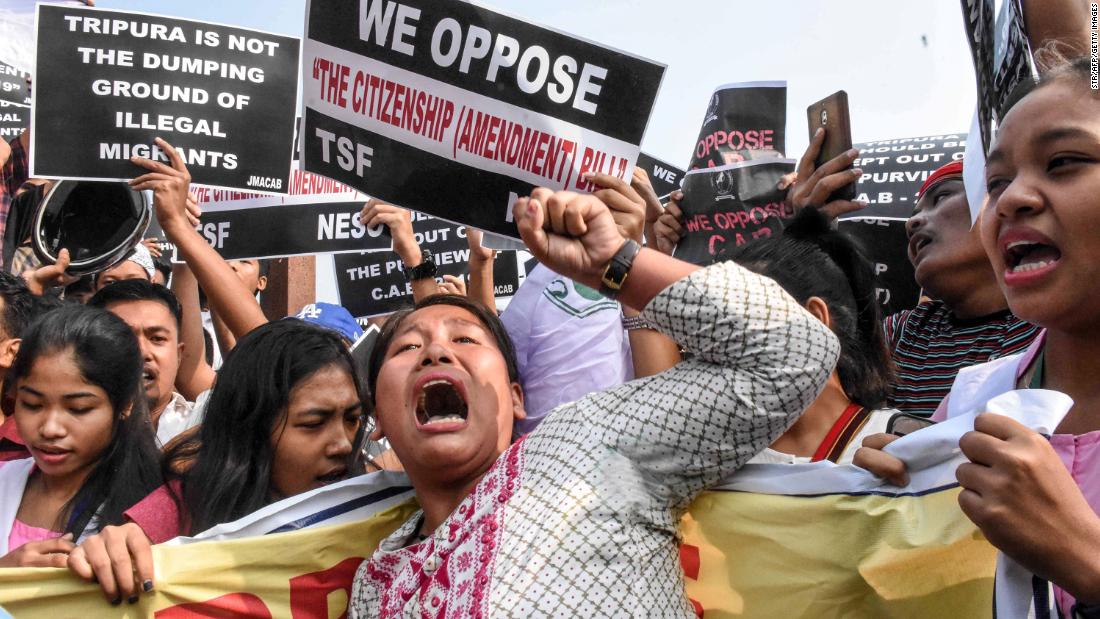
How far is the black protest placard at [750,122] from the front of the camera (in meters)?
3.69

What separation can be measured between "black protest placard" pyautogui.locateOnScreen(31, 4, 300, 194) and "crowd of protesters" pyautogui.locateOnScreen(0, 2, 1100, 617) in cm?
28

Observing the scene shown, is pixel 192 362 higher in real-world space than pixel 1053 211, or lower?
lower

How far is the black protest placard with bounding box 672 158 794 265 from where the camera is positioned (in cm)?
350

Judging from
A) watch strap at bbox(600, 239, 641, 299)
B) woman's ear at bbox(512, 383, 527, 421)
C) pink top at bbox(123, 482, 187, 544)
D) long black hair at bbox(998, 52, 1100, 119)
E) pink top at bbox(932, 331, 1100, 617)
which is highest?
long black hair at bbox(998, 52, 1100, 119)

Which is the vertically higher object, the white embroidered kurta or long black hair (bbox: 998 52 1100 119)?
long black hair (bbox: 998 52 1100 119)

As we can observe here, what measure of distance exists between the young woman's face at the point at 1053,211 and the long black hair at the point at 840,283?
3.04ft

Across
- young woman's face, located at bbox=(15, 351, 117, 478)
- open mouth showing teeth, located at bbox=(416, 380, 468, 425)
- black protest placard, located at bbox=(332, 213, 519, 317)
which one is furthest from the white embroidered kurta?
black protest placard, located at bbox=(332, 213, 519, 317)

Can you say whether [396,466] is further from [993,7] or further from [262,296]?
[262,296]

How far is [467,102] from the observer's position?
3.11 meters

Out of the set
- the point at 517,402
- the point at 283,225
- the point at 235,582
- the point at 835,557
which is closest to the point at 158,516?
the point at 235,582

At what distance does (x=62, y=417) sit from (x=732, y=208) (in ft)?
6.97

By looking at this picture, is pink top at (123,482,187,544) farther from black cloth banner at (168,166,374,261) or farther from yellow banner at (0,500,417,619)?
black cloth banner at (168,166,374,261)

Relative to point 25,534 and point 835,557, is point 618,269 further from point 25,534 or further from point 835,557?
point 25,534

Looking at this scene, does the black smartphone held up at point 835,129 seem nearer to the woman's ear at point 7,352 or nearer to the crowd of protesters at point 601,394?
the crowd of protesters at point 601,394
